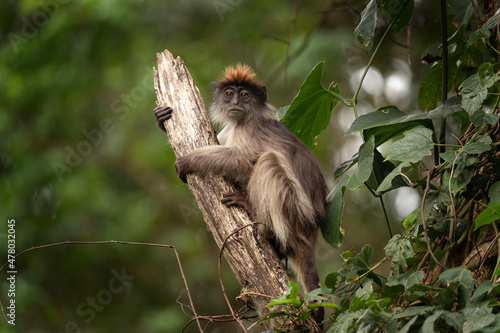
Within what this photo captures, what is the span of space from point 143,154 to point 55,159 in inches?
59.3

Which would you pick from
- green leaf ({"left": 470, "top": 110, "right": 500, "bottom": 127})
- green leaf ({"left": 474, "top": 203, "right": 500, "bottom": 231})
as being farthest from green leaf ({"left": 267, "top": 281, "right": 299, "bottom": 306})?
green leaf ({"left": 470, "top": 110, "right": 500, "bottom": 127})

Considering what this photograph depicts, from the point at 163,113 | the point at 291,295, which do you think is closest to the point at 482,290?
the point at 291,295

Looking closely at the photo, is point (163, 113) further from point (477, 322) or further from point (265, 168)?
point (477, 322)

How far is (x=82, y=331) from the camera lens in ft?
28.3

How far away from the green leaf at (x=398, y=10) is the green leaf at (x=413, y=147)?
102 centimetres

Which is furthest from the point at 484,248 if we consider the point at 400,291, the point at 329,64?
the point at 329,64

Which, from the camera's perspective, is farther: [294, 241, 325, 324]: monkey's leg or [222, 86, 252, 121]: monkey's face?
[222, 86, 252, 121]: monkey's face

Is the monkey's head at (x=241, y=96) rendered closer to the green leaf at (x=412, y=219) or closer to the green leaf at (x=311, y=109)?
the green leaf at (x=311, y=109)

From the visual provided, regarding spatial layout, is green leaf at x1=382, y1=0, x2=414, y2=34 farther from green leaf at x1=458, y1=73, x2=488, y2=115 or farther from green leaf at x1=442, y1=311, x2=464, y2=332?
green leaf at x1=442, y1=311, x2=464, y2=332

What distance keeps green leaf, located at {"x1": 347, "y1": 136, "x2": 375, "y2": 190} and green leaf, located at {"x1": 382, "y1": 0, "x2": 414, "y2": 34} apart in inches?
36.3

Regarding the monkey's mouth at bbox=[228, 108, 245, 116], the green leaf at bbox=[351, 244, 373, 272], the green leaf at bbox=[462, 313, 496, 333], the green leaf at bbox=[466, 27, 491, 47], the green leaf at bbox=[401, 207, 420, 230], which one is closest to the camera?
the green leaf at bbox=[462, 313, 496, 333]

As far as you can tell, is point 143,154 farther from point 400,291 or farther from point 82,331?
point 400,291

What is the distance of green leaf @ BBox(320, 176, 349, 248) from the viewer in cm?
437

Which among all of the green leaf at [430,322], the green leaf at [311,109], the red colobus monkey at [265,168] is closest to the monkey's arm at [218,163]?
the red colobus monkey at [265,168]
